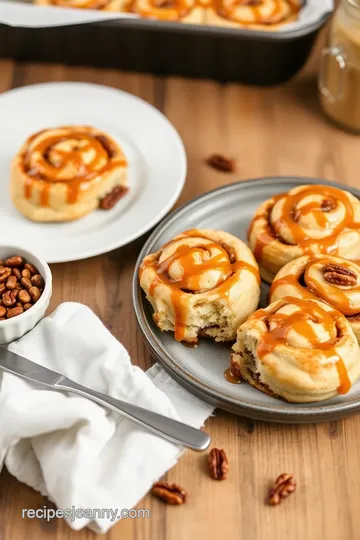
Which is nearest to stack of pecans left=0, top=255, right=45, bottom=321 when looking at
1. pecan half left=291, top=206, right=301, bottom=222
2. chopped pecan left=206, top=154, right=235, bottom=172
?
pecan half left=291, top=206, right=301, bottom=222

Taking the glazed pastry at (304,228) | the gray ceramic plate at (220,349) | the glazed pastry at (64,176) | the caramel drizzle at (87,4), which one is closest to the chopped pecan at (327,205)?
the glazed pastry at (304,228)

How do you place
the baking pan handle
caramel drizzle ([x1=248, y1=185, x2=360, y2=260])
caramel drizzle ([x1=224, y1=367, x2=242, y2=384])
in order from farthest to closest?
the baking pan handle
caramel drizzle ([x1=248, y1=185, x2=360, y2=260])
caramel drizzle ([x1=224, y1=367, x2=242, y2=384])

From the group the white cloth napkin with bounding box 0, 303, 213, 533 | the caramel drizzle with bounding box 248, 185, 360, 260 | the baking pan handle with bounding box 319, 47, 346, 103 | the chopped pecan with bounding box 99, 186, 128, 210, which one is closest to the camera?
the white cloth napkin with bounding box 0, 303, 213, 533

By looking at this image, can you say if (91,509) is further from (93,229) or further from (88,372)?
(93,229)

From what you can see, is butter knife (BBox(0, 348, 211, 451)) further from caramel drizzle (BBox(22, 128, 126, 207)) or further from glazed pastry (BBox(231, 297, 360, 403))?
caramel drizzle (BBox(22, 128, 126, 207))

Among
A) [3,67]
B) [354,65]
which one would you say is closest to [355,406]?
[354,65]

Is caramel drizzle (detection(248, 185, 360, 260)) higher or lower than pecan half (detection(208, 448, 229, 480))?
higher

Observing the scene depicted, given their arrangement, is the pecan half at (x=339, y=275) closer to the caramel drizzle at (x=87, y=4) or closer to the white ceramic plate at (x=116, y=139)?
the white ceramic plate at (x=116, y=139)
